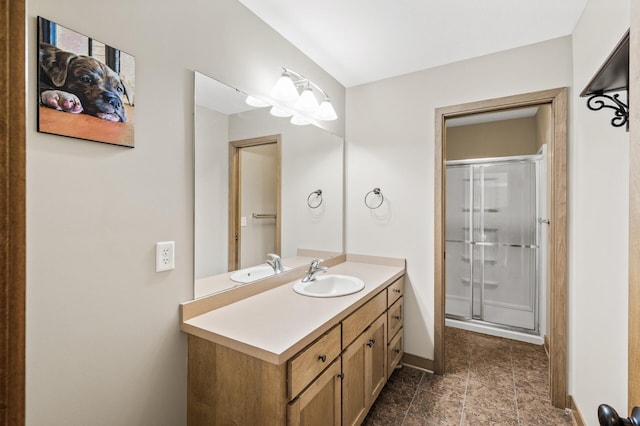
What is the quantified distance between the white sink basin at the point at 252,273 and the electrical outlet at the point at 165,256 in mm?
390

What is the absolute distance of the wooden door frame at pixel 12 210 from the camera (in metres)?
0.43

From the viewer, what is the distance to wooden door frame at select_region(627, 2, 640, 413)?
51 cm

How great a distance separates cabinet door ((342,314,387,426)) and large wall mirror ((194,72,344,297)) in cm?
70

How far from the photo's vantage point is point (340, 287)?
210cm

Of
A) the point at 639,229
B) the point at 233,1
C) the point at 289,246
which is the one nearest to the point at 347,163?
the point at 289,246

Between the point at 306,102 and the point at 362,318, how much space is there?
142 cm

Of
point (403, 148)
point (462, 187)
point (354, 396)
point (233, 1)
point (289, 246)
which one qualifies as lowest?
point (354, 396)

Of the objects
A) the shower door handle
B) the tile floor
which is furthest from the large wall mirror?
the shower door handle

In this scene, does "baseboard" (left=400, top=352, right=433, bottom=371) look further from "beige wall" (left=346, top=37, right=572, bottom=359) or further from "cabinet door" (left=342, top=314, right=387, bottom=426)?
"cabinet door" (left=342, top=314, right=387, bottom=426)

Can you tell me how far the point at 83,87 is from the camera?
1020 millimetres

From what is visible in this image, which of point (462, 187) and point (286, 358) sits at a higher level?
point (462, 187)

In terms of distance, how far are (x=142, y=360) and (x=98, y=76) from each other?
1059mm

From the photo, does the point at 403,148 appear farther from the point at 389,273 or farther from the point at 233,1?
the point at 233,1

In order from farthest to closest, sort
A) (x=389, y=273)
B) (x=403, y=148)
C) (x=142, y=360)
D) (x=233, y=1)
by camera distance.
→ (x=403, y=148)
(x=389, y=273)
(x=233, y=1)
(x=142, y=360)
